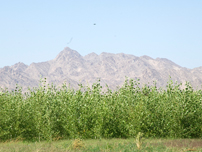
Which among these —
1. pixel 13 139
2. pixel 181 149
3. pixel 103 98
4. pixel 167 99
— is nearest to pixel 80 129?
pixel 103 98

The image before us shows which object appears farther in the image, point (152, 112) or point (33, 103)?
point (33, 103)

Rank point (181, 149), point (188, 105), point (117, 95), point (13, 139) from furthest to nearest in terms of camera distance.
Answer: point (117, 95), point (13, 139), point (188, 105), point (181, 149)

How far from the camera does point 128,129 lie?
3066 centimetres

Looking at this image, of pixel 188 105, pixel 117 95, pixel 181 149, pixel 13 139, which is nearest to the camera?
pixel 181 149

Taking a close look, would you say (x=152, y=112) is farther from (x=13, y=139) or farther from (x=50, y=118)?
(x=13, y=139)

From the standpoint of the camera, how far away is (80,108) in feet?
103

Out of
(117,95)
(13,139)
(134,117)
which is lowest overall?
(13,139)

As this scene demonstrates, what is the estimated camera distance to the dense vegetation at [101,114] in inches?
1179

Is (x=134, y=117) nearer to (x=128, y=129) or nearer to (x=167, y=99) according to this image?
(x=128, y=129)

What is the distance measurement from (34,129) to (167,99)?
1444 cm

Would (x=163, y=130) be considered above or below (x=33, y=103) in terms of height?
below

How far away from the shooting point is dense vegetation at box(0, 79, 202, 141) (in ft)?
98.2

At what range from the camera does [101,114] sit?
30.1m

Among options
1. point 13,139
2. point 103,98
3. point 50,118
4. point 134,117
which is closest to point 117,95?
point 103,98
